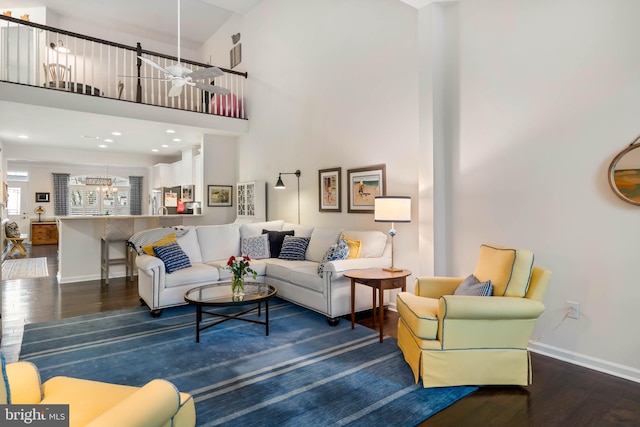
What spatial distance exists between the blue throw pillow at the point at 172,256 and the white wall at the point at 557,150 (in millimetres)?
3182

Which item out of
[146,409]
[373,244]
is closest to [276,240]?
[373,244]

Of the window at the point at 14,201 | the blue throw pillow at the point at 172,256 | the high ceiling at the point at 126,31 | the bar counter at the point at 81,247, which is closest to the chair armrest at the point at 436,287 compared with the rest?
the blue throw pillow at the point at 172,256

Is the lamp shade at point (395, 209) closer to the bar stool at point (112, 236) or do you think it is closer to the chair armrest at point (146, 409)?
the chair armrest at point (146, 409)

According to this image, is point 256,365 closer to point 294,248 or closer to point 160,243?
point 294,248

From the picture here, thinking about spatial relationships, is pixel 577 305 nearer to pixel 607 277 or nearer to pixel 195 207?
pixel 607 277

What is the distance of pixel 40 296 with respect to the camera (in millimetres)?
4828

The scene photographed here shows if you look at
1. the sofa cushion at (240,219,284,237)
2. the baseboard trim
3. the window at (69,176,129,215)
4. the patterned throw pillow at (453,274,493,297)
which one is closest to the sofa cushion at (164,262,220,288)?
the sofa cushion at (240,219,284,237)

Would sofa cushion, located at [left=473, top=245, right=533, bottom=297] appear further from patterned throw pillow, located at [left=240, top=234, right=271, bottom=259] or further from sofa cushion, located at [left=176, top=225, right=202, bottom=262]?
sofa cushion, located at [left=176, top=225, right=202, bottom=262]

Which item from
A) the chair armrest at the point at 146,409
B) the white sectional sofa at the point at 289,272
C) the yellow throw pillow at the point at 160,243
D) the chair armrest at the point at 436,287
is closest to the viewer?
the chair armrest at the point at 146,409

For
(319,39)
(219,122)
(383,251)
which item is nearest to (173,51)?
(219,122)

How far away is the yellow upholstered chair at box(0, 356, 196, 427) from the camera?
3.59ft

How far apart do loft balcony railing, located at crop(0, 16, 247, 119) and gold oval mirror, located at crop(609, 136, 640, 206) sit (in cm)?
466

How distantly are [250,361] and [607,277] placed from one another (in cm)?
279

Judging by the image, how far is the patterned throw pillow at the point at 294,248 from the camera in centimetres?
484
